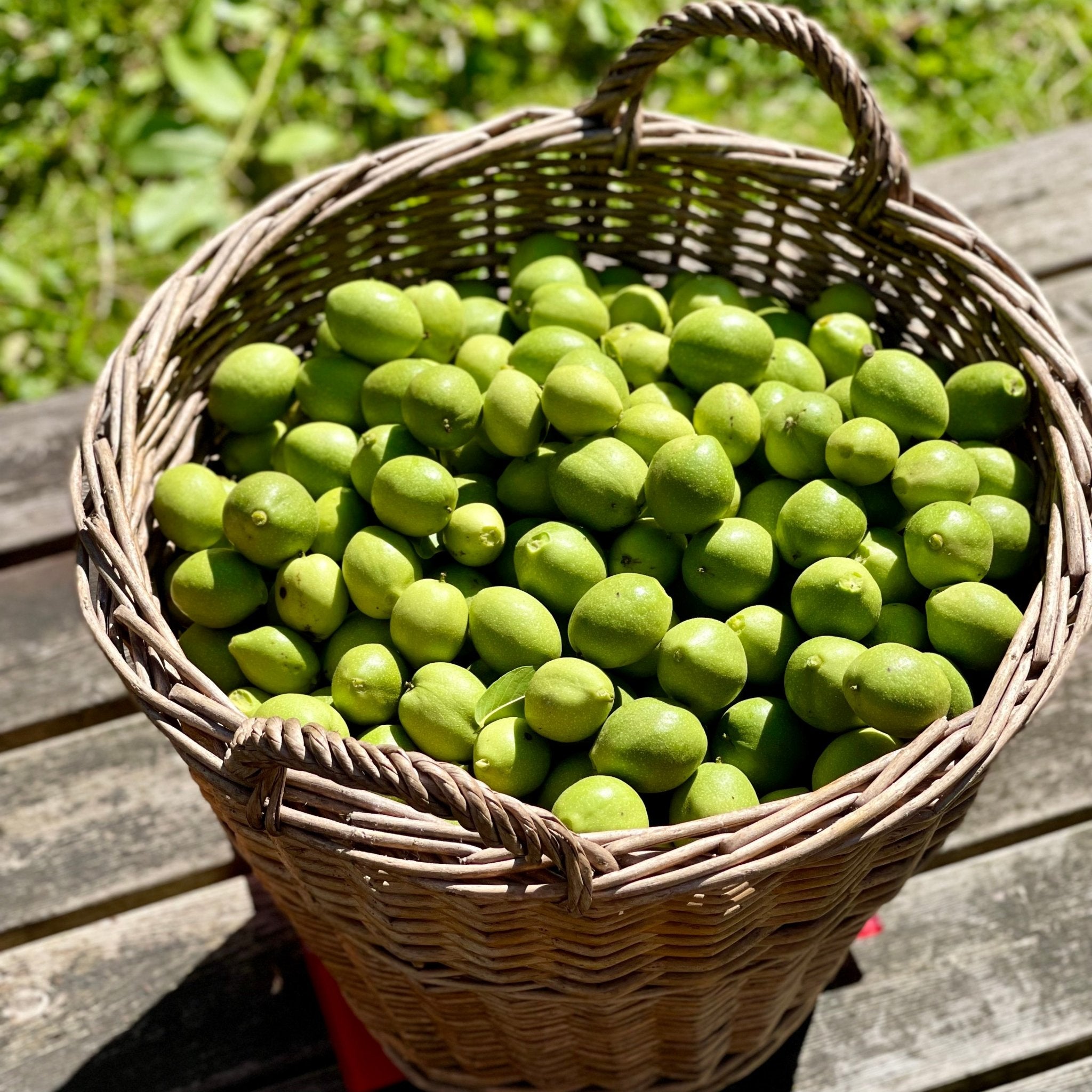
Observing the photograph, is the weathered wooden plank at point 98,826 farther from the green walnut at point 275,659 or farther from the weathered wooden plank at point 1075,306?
the weathered wooden plank at point 1075,306

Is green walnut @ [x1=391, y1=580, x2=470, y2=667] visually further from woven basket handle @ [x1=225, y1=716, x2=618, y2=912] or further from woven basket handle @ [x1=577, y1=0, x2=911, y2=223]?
woven basket handle @ [x1=577, y1=0, x2=911, y2=223]

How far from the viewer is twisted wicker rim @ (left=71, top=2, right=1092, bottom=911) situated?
0.98 m

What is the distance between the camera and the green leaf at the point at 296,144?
316 centimetres

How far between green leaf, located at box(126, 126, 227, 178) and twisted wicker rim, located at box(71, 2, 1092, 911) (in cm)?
166

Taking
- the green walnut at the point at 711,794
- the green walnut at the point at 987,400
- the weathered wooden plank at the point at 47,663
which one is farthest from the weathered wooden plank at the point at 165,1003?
the green walnut at the point at 987,400

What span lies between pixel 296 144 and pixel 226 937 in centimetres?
235

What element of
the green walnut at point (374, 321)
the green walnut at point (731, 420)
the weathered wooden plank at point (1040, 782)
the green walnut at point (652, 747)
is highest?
the green walnut at point (731, 420)

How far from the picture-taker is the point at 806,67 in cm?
153

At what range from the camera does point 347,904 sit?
115 centimetres

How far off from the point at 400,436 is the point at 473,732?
437mm

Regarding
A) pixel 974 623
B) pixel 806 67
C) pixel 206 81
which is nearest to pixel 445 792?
pixel 974 623

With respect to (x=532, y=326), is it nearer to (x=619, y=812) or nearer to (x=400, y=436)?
(x=400, y=436)

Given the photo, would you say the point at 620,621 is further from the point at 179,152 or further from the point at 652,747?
the point at 179,152

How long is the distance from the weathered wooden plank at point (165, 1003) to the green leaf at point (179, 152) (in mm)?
2235
